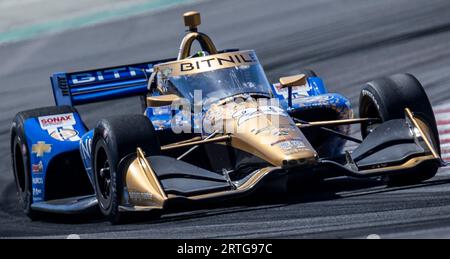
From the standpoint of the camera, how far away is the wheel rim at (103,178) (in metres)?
9.46

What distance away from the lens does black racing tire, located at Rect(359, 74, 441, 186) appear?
9.60 m

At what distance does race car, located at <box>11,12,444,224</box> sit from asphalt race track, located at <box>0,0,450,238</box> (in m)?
0.22

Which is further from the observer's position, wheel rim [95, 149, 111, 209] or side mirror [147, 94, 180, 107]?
side mirror [147, 94, 180, 107]

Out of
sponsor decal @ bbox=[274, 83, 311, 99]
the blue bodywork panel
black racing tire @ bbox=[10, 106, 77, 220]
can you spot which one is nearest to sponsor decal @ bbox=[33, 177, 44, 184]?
the blue bodywork panel

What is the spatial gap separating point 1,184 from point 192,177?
4.76m

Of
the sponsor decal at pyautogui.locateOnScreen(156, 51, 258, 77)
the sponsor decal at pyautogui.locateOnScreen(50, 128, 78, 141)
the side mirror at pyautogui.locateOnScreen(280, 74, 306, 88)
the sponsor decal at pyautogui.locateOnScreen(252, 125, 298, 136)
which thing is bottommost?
the sponsor decal at pyautogui.locateOnScreen(252, 125, 298, 136)

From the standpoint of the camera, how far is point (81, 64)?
1962 centimetres

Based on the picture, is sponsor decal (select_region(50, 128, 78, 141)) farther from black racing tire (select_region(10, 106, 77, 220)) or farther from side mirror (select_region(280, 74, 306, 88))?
side mirror (select_region(280, 74, 306, 88))

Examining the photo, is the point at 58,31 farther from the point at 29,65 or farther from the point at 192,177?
the point at 192,177

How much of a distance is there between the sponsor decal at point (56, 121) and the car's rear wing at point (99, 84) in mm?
974

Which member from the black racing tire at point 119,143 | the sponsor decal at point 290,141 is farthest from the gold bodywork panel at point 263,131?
the black racing tire at point 119,143

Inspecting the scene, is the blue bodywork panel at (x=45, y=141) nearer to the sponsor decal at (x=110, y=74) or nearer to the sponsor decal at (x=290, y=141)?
the sponsor decal at (x=110, y=74)
